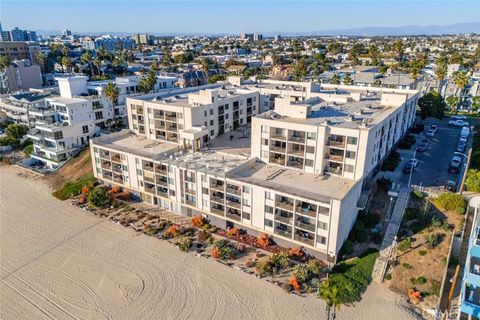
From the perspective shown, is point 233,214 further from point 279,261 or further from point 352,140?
point 352,140

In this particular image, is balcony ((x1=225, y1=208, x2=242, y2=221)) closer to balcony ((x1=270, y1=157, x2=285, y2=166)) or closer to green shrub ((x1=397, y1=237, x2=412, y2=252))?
balcony ((x1=270, y1=157, x2=285, y2=166))

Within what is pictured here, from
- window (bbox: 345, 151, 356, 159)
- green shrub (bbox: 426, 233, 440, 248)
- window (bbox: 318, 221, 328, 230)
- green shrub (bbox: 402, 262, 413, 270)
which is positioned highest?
window (bbox: 345, 151, 356, 159)

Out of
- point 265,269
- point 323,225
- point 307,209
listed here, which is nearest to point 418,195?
point 323,225

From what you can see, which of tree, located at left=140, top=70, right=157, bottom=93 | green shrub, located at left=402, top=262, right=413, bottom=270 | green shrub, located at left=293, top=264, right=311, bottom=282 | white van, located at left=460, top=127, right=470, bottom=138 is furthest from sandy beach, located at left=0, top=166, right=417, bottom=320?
white van, located at left=460, top=127, right=470, bottom=138

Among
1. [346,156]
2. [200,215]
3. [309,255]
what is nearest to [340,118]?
[346,156]

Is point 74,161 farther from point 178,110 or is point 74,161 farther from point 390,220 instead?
point 390,220

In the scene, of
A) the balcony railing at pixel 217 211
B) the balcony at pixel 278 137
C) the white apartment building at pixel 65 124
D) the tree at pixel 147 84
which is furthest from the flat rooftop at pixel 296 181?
the tree at pixel 147 84
